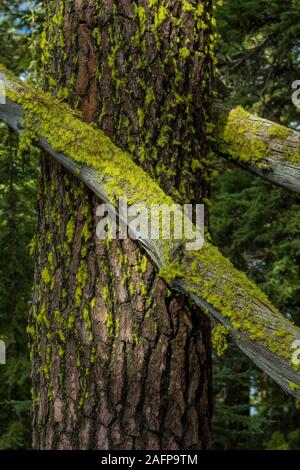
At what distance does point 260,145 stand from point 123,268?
0.89 m

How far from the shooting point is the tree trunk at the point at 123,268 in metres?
2.74

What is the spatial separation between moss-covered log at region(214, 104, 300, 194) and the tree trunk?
0.17 metres

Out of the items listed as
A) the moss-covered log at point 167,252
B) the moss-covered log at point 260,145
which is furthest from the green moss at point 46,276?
the moss-covered log at point 260,145

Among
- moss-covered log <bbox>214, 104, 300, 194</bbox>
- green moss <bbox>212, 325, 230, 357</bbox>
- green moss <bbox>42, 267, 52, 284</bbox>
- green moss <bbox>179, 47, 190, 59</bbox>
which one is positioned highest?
green moss <bbox>179, 47, 190, 59</bbox>

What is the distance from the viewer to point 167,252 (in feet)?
8.23

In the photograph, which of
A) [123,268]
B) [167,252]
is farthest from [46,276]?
[167,252]

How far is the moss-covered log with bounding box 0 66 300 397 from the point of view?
2.32 m

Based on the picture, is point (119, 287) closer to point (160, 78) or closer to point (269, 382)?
point (160, 78)

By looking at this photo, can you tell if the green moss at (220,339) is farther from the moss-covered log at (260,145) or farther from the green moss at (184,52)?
the green moss at (184,52)

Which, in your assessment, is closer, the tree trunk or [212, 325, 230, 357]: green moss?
[212, 325, 230, 357]: green moss

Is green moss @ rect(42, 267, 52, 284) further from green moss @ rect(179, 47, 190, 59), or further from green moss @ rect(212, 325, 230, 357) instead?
green moss @ rect(179, 47, 190, 59)

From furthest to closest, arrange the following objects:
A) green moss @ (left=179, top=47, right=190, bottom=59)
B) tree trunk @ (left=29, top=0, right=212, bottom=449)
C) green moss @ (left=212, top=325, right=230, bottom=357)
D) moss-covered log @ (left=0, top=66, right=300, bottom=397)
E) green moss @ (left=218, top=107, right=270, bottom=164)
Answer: green moss @ (left=218, top=107, right=270, bottom=164)
green moss @ (left=179, top=47, right=190, bottom=59)
tree trunk @ (left=29, top=0, right=212, bottom=449)
green moss @ (left=212, top=325, right=230, bottom=357)
moss-covered log @ (left=0, top=66, right=300, bottom=397)

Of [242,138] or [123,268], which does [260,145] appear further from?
[123,268]

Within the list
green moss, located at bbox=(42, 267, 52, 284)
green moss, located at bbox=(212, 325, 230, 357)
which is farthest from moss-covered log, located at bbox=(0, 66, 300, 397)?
green moss, located at bbox=(42, 267, 52, 284)
